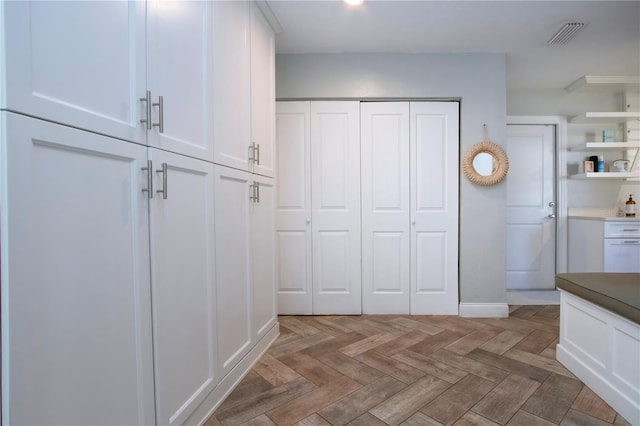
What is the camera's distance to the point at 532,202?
145 inches

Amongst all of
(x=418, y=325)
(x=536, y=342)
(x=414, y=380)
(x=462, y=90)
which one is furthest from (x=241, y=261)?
(x=462, y=90)

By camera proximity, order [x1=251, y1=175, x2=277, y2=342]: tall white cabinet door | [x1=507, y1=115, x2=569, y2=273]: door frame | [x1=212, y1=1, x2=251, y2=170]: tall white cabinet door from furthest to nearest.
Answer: [x1=507, y1=115, x2=569, y2=273]: door frame → [x1=251, y1=175, x2=277, y2=342]: tall white cabinet door → [x1=212, y1=1, x2=251, y2=170]: tall white cabinet door

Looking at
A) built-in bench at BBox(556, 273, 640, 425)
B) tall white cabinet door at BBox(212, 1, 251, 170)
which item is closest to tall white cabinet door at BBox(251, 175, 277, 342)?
tall white cabinet door at BBox(212, 1, 251, 170)

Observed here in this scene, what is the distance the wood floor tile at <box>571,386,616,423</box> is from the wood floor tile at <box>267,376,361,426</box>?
1.12 metres

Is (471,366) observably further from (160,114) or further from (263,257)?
(160,114)

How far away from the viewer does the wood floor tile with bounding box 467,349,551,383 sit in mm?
1826

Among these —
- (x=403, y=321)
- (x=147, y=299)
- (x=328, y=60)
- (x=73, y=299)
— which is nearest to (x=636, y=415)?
(x=403, y=321)

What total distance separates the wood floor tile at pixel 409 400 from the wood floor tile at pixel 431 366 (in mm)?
65

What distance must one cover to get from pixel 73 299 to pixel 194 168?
0.68m

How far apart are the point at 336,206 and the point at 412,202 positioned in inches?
28.1

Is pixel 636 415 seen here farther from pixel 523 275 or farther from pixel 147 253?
pixel 523 275

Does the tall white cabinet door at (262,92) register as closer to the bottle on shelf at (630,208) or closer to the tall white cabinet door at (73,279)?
the tall white cabinet door at (73,279)

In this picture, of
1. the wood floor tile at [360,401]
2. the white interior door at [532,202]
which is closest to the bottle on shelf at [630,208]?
the white interior door at [532,202]

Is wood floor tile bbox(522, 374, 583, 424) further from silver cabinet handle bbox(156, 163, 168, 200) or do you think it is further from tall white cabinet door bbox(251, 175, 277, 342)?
silver cabinet handle bbox(156, 163, 168, 200)
